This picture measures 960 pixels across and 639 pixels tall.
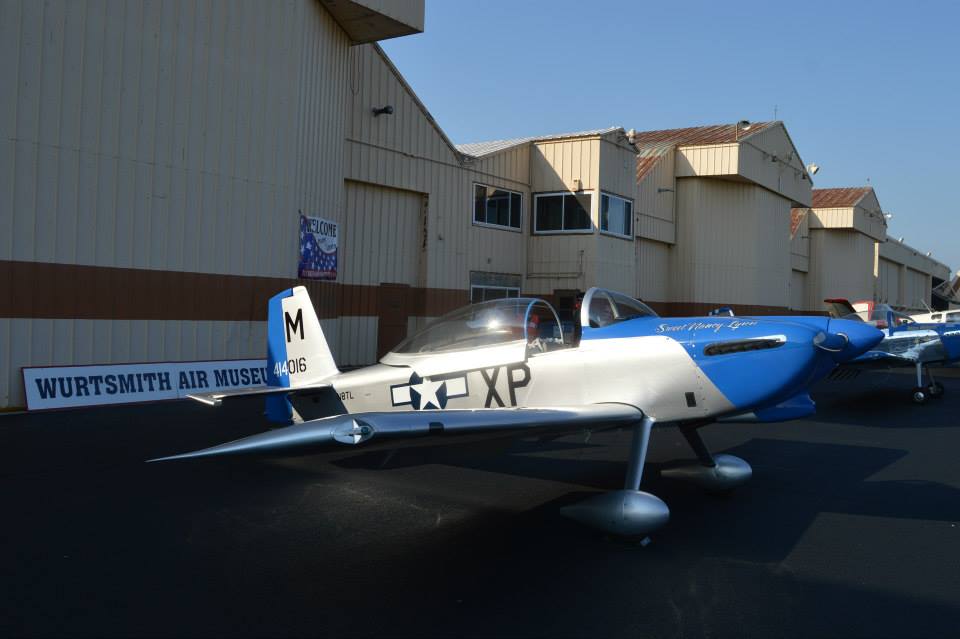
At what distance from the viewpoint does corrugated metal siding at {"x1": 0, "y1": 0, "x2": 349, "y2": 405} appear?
9.34 metres

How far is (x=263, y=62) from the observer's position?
12.0 m

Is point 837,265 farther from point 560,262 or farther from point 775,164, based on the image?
point 560,262

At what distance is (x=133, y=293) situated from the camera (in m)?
10.5

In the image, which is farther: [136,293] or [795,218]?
[795,218]

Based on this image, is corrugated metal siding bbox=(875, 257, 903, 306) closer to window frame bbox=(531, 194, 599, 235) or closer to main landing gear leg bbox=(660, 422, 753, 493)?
window frame bbox=(531, 194, 599, 235)

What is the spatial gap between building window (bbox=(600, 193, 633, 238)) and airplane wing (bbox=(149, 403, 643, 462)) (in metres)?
14.8

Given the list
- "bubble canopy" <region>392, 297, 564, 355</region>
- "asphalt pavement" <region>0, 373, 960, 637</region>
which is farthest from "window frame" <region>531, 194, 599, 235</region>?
"bubble canopy" <region>392, 297, 564, 355</region>

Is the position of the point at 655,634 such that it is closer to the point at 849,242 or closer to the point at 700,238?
the point at 700,238

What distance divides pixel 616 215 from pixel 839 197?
2360 centimetres

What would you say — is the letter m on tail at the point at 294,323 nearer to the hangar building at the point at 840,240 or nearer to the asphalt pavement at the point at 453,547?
the asphalt pavement at the point at 453,547

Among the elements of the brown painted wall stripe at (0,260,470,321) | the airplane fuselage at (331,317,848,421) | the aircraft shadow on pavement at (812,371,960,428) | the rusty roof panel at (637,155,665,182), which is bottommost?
the aircraft shadow on pavement at (812,371,960,428)

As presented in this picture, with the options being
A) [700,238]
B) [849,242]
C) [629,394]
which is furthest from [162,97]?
[849,242]

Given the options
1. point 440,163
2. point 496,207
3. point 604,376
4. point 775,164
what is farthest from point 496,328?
point 775,164

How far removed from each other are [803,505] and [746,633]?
2792 mm
